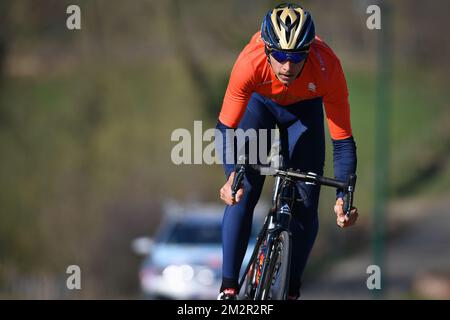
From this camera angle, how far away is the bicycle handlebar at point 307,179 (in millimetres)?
6332

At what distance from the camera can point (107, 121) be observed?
2975cm

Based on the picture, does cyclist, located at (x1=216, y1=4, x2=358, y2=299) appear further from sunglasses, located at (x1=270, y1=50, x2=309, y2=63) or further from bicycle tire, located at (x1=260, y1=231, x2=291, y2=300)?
bicycle tire, located at (x1=260, y1=231, x2=291, y2=300)

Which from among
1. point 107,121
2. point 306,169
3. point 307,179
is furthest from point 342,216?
point 107,121

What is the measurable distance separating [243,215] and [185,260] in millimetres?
10402

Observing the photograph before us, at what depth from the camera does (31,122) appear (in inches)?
1120

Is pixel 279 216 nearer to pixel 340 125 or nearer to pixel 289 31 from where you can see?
pixel 340 125

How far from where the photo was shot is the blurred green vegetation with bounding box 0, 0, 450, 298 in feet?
87.2

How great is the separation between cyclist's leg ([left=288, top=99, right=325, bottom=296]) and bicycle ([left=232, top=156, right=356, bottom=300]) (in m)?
0.15

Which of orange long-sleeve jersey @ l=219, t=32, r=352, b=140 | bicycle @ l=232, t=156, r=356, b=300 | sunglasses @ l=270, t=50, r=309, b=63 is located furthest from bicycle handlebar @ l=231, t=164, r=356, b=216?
sunglasses @ l=270, t=50, r=309, b=63

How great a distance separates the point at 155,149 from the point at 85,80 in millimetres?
3173

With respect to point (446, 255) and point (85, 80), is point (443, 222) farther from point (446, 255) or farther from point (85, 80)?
point (85, 80)

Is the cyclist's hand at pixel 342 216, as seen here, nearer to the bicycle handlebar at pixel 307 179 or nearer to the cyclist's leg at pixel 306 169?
the bicycle handlebar at pixel 307 179
